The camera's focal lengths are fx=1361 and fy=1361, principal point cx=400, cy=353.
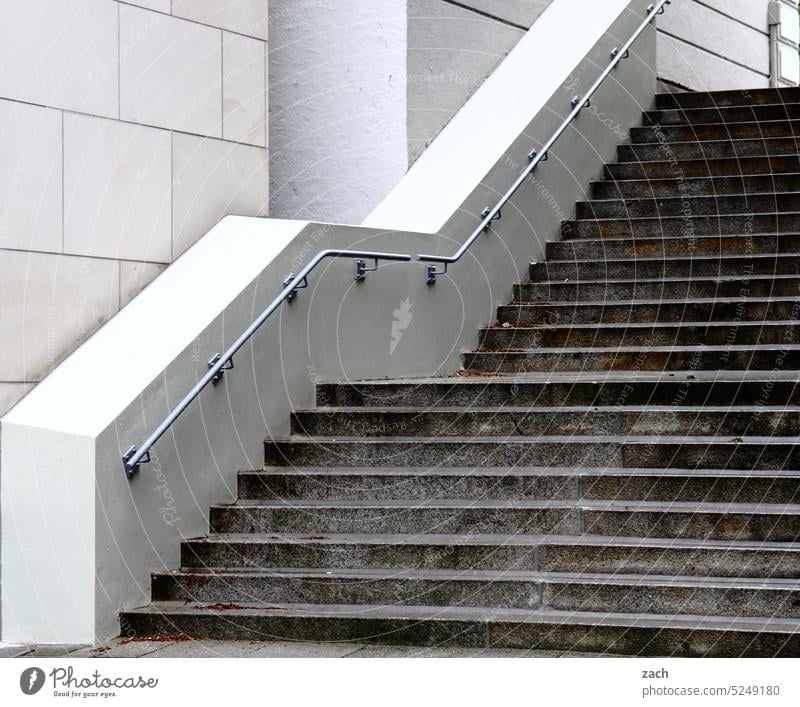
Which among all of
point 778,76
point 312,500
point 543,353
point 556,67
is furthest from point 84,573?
point 778,76

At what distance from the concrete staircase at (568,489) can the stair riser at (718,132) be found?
1.26 meters

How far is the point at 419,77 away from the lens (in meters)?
9.95

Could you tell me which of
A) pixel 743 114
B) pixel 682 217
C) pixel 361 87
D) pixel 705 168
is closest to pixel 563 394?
pixel 682 217

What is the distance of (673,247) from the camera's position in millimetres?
9359

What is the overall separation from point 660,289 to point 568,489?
252cm

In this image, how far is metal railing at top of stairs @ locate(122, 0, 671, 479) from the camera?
661 centimetres

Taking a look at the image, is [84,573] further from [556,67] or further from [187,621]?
[556,67]

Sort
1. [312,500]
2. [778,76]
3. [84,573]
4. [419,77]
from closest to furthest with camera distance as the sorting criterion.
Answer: [84,573], [312,500], [419,77], [778,76]

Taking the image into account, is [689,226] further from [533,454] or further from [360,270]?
[533,454]

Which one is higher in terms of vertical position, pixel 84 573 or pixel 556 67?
pixel 556 67

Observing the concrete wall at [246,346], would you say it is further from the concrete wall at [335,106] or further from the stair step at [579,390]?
the concrete wall at [335,106]
